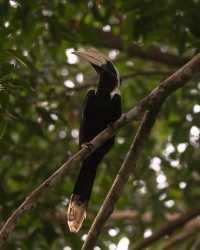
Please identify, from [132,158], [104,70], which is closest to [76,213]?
[132,158]

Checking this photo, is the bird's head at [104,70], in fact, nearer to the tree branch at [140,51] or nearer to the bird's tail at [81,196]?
the bird's tail at [81,196]

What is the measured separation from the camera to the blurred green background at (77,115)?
5.16 m

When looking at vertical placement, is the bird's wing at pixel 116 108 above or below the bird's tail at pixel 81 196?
above

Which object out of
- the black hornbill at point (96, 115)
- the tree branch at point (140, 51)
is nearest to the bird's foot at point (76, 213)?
the black hornbill at point (96, 115)

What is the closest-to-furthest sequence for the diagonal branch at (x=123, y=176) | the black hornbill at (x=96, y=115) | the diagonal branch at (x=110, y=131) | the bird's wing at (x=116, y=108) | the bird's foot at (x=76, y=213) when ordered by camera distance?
the diagonal branch at (x=110, y=131), the diagonal branch at (x=123, y=176), the bird's foot at (x=76, y=213), the black hornbill at (x=96, y=115), the bird's wing at (x=116, y=108)

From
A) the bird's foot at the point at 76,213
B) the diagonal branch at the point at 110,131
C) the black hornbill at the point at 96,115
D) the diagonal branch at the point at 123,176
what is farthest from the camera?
the black hornbill at the point at 96,115

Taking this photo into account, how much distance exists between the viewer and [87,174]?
4969mm

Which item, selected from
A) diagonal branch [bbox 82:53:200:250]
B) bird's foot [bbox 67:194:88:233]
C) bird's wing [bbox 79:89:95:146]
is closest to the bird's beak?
bird's wing [bbox 79:89:95:146]

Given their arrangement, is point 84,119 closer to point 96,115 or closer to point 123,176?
point 96,115

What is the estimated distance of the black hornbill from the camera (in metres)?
4.92

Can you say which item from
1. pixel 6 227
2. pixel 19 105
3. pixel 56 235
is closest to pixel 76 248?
pixel 56 235

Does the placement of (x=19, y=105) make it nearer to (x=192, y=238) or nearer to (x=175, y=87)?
(x=175, y=87)

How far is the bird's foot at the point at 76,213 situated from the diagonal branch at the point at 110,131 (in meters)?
0.78

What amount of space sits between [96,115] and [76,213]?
754 mm
